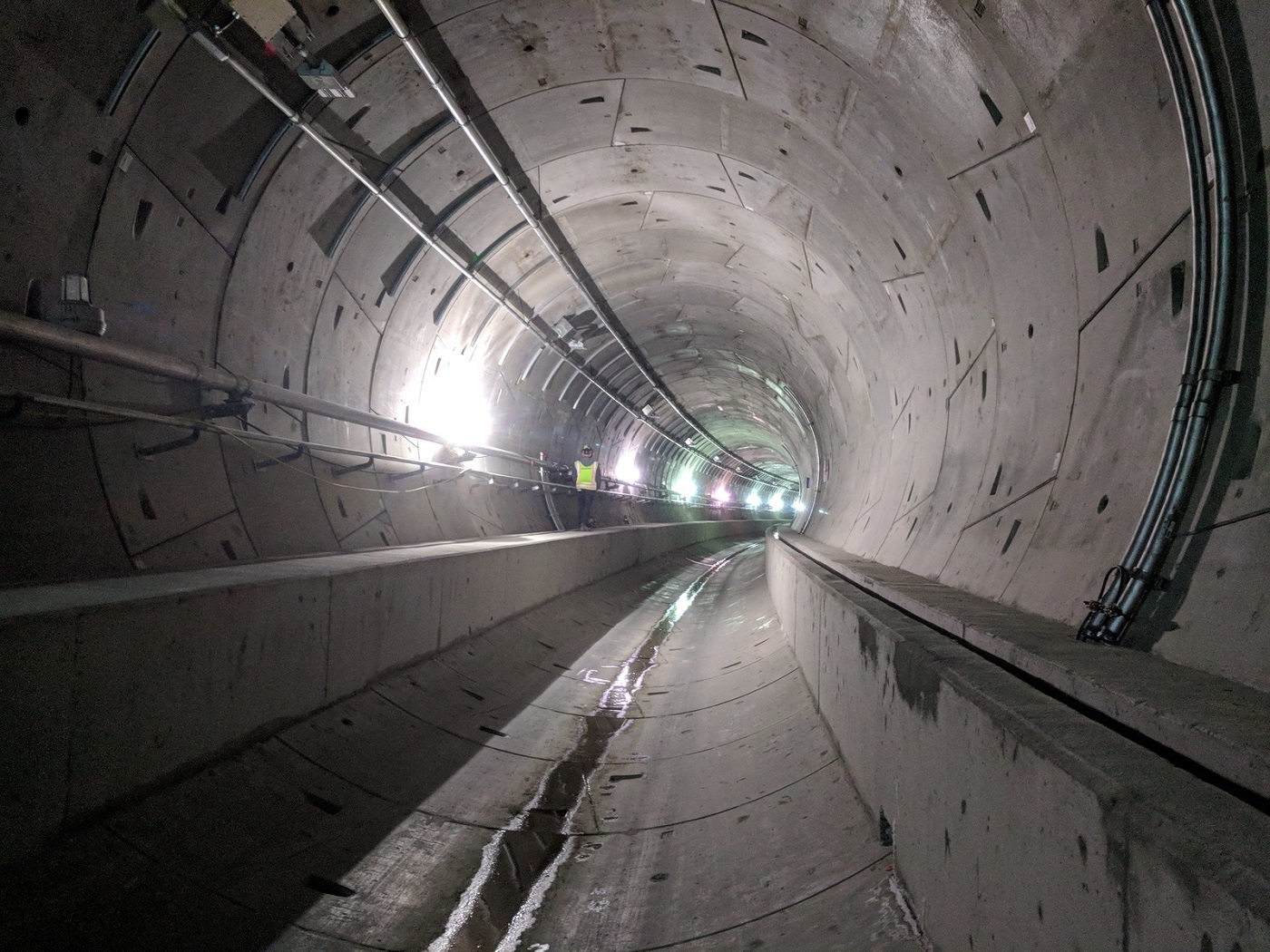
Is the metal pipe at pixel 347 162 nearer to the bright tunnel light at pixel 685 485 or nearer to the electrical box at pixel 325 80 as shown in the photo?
the electrical box at pixel 325 80

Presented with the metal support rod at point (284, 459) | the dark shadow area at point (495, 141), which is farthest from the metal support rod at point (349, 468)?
the dark shadow area at point (495, 141)

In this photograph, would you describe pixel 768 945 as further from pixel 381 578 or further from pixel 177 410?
pixel 177 410

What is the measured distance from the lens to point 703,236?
11.3 m

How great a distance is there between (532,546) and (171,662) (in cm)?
669

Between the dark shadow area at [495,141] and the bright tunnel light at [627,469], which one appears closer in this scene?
the dark shadow area at [495,141]

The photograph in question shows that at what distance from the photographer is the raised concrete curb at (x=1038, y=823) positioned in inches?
51.6

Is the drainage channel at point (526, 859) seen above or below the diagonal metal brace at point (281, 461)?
below

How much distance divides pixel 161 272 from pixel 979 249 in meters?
6.16

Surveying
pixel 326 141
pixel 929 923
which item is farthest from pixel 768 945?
pixel 326 141

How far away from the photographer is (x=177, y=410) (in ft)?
19.6

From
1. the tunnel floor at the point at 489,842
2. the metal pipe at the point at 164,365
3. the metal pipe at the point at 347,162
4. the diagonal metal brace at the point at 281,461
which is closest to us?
the tunnel floor at the point at 489,842

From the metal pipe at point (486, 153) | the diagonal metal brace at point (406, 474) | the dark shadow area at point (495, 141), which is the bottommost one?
the diagonal metal brace at point (406, 474)

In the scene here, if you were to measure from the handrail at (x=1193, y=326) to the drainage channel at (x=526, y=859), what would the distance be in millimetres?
2875

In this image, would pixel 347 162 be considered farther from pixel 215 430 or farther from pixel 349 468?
pixel 349 468
